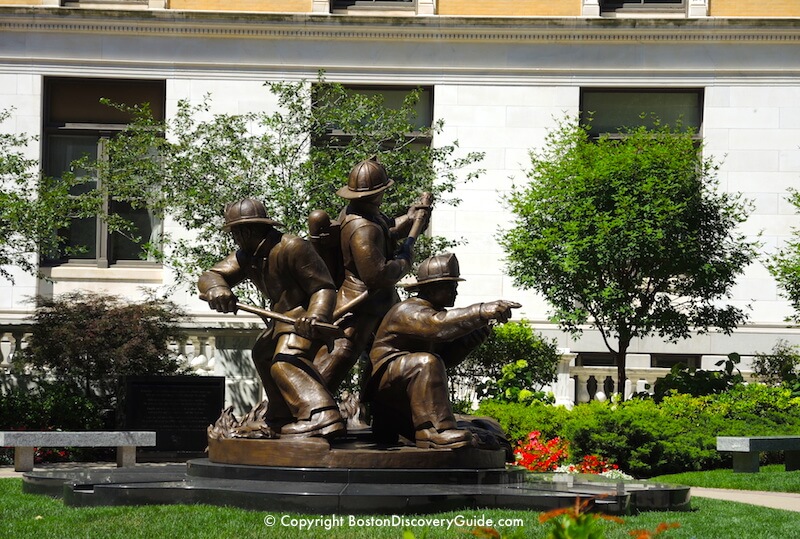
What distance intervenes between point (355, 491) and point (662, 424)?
9.55m

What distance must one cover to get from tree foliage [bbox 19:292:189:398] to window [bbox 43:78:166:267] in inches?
229

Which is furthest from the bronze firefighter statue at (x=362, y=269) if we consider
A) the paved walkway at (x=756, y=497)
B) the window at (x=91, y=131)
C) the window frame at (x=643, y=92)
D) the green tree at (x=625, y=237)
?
the window at (x=91, y=131)

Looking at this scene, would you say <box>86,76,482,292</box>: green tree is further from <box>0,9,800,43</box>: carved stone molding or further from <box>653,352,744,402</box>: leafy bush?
<box>0,9,800,43</box>: carved stone molding

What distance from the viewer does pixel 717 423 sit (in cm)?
1980

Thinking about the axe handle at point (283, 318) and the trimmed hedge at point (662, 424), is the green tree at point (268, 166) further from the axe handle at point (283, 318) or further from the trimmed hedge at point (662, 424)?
the axe handle at point (283, 318)

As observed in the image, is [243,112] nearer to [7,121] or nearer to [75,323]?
[7,121]

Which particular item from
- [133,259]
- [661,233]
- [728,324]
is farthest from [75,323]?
[728,324]

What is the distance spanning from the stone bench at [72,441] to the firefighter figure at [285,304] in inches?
211

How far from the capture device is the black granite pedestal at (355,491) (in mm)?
10508

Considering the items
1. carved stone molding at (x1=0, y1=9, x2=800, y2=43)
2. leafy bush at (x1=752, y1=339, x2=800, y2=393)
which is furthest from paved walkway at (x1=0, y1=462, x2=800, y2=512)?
carved stone molding at (x1=0, y1=9, x2=800, y2=43)

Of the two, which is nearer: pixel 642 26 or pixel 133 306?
pixel 133 306

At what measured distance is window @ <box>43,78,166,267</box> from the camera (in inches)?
1149

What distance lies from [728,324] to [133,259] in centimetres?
1299

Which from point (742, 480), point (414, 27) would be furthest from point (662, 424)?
point (414, 27)
